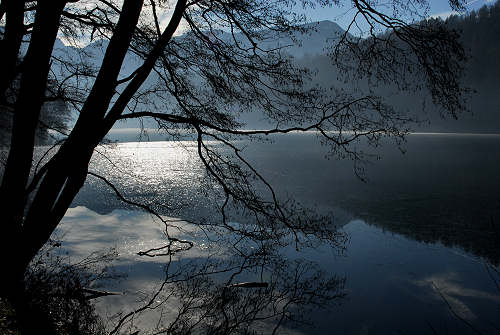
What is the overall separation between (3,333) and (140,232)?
27.0 feet

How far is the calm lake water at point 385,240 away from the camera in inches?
266

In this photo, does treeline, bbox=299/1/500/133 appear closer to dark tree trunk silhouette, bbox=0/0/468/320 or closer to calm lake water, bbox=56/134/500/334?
calm lake water, bbox=56/134/500/334

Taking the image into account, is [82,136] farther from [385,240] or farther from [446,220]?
[446,220]

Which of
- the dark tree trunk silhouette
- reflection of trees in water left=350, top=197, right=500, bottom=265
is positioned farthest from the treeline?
the dark tree trunk silhouette

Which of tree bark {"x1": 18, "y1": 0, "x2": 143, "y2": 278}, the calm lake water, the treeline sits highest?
the treeline

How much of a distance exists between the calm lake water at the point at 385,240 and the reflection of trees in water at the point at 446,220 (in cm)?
4

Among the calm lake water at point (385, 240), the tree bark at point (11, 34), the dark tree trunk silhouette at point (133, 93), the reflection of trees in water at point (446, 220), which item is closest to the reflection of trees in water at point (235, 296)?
the calm lake water at point (385, 240)

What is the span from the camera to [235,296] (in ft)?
22.8

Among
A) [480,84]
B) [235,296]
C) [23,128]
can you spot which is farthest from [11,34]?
[480,84]

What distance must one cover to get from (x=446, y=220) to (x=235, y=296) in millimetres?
10712

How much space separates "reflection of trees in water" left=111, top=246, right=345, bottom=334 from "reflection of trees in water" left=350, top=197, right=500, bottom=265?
17.7 ft

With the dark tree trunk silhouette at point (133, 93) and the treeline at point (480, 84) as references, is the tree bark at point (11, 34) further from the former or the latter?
the treeline at point (480, 84)

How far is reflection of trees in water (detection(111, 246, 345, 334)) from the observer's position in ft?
19.4

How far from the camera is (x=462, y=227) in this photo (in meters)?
12.8
